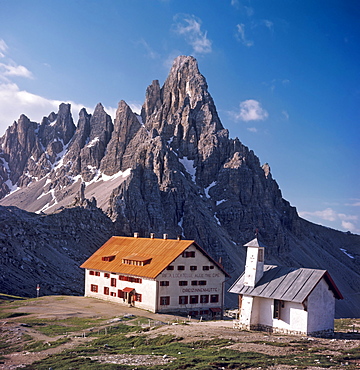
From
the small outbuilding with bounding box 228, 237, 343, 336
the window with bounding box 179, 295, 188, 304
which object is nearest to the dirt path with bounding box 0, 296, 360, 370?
the small outbuilding with bounding box 228, 237, 343, 336

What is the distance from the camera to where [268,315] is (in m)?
40.5

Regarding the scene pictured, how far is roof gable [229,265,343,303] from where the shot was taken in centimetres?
3875

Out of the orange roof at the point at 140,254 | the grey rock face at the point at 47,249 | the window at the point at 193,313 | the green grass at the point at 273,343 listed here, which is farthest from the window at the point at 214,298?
the grey rock face at the point at 47,249

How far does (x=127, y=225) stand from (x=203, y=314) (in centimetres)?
10625

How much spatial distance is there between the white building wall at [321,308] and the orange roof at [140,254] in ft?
73.0

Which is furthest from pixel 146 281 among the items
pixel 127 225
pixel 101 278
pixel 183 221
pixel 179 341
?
pixel 183 221

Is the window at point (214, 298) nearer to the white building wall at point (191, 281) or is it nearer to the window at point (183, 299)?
the white building wall at point (191, 281)

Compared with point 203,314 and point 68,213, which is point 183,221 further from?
point 203,314

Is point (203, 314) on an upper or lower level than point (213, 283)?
lower

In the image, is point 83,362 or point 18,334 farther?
point 18,334

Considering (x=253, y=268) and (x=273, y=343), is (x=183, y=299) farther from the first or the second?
(x=273, y=343)

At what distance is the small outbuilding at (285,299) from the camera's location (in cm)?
3838

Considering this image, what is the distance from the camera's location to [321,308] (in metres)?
39.2

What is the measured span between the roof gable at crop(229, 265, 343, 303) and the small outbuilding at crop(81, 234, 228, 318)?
16.5 meters
